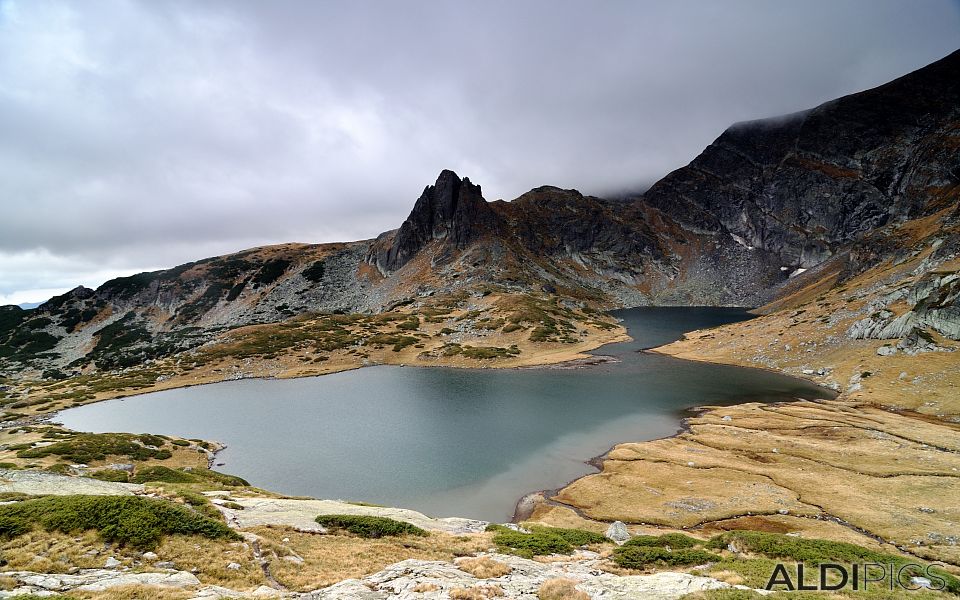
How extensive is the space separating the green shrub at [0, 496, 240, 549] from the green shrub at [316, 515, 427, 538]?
519 centimetres

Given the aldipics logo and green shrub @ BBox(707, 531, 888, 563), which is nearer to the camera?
the aldipics logo

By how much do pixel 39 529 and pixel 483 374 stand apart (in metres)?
86.7

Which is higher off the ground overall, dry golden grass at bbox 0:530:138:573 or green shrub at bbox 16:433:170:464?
dry golden grass at bbox 0:530:138:573

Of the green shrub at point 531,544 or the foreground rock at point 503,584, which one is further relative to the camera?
the green shrub at point 531,544

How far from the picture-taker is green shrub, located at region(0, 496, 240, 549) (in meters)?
15.5

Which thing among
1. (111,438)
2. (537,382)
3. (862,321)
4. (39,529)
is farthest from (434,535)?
(862,321)

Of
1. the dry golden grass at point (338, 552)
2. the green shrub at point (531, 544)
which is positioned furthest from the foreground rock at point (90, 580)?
the green shrub at point (531, 544)

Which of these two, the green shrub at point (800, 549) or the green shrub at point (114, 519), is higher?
the green shrub at point (114, 519)

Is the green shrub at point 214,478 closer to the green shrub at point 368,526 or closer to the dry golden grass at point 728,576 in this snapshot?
the green shrub at point 368,526

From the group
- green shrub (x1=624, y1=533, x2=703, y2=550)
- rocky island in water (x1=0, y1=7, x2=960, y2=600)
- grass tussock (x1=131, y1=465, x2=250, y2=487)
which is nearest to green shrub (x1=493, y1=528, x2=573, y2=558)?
rocky island in water (x1=0, y1=7, x2=960, y2=600)

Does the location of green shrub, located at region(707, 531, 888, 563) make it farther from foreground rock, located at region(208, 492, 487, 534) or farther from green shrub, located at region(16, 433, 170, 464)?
green shrub, located at region(16, 433, 170, 464)

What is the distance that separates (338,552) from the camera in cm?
1845

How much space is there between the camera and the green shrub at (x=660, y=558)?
18.5 m

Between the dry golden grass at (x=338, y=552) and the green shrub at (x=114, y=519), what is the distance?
2.31 m
